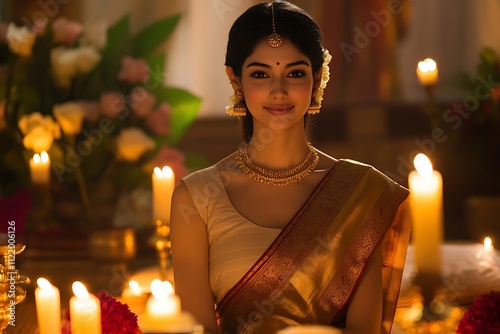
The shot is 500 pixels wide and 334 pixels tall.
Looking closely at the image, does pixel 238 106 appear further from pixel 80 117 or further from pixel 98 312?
pixel 80 117

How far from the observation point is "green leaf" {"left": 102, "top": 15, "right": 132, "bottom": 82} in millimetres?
4238

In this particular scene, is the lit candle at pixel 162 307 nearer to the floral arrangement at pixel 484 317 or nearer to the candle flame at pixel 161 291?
the candle flame at pixel 161 291

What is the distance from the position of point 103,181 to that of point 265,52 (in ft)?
6.53

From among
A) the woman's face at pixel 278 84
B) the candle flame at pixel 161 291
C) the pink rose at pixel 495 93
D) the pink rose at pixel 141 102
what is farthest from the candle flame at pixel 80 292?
the pink rose at pixel 495 93

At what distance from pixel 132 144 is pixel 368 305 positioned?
6.08ft

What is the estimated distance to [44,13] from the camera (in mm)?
5547

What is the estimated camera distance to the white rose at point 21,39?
13.1 feet

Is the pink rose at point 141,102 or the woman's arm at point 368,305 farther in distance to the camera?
the pink rose at point 141,102

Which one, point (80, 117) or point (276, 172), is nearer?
point (276, 172)

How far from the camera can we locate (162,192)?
2.91 m

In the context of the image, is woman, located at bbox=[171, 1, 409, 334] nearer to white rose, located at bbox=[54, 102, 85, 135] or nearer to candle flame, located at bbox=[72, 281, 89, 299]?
candle flame, located at bbox=[72, 281, 89, 299]

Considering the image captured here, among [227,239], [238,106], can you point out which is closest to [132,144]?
[238,106]

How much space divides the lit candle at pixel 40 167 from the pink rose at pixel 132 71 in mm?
605

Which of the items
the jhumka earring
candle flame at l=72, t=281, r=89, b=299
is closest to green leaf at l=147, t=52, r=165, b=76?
the jhumka earring
